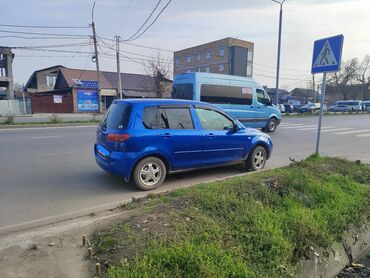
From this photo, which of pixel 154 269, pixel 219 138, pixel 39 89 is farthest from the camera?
pixel 39 89

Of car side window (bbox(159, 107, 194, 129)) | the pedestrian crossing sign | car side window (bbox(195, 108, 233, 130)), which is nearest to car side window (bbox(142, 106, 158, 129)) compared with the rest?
car side window (bbox(159, 107, 194, 129))

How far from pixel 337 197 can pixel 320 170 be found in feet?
3.85

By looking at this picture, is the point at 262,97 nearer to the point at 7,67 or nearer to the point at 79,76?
Answer: the point at 79,76

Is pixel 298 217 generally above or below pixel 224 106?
below

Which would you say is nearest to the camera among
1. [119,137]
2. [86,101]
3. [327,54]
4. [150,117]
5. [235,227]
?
[235,227]

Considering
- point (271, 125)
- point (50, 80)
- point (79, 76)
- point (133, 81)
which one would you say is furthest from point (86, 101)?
point (271, 125)

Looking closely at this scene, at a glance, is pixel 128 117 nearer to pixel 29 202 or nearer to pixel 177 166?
pixel 177 166

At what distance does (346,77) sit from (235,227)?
84.2 meters

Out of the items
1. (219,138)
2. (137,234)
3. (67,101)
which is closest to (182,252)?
(137,234)

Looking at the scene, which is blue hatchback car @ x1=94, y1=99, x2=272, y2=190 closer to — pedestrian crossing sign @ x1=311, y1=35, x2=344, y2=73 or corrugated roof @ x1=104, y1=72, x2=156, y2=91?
pedestrian crossing sign @ x1=311, y1=35, x2=344, y2=73

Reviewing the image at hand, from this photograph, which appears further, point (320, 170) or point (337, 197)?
point (320, 170)

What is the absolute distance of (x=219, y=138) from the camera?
594cm

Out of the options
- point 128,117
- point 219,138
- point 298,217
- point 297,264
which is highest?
point 128,117

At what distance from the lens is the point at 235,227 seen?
323cm
